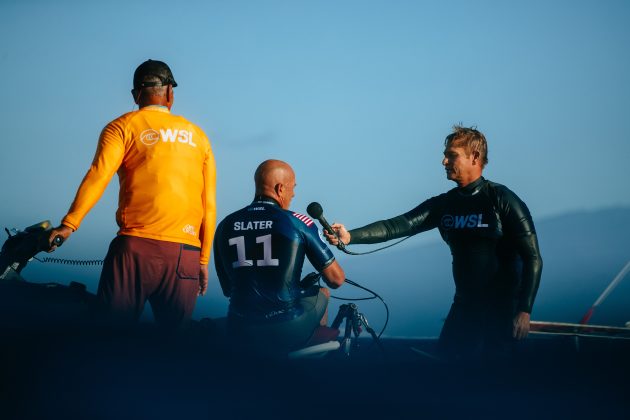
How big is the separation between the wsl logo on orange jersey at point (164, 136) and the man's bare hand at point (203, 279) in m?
0.87

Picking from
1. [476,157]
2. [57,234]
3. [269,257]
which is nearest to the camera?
[57,234]

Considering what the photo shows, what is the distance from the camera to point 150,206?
12.2 ft

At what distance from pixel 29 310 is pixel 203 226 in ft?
3.97

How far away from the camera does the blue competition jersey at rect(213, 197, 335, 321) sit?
368 centimetres

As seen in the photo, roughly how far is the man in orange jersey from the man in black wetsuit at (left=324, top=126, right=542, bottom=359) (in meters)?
1.09

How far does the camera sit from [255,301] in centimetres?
371

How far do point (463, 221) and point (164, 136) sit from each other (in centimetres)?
219

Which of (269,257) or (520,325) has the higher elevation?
(269,257)

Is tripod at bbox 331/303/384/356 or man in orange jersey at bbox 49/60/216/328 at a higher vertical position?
man in orange jersey at bbox 49/60/216/328

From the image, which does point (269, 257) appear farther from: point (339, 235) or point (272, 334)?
point (339, 235)

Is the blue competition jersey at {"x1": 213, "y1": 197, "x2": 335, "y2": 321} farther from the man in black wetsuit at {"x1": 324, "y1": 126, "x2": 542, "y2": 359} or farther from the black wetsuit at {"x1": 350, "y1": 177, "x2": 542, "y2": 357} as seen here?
the black wetsuit at {"x1": 350, "y1": 177, "x2": 542, "y2": 357}

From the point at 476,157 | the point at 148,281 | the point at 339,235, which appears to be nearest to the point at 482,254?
the point at 476,157

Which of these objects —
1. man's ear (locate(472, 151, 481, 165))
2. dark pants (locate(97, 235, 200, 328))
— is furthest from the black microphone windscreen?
man's ear (locate(472, 151, 481, 165))

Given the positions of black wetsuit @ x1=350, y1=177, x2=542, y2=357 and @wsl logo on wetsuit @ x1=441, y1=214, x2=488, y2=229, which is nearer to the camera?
black wetsuit @ x1=350, y1=177, x2=542, y2=357
